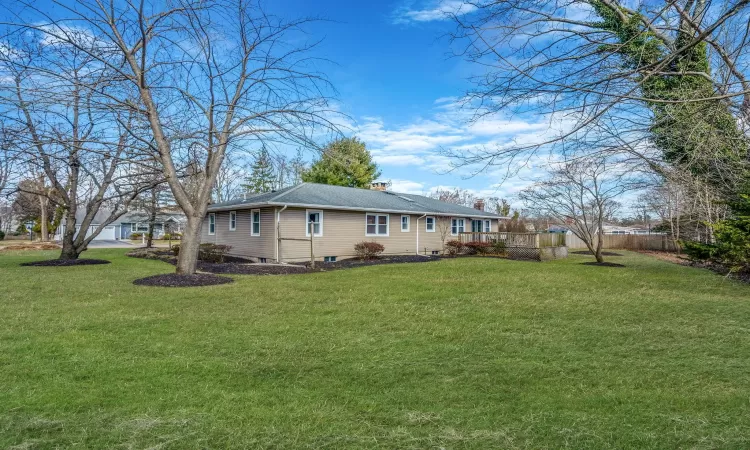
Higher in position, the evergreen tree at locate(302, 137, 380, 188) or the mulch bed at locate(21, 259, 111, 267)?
the evergreen tree at locate(302, 137, 380, 188)

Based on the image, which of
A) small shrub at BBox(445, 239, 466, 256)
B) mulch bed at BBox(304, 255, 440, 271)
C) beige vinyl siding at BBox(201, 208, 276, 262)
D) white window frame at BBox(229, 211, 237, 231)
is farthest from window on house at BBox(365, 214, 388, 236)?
white window frame at BBox(229, 211, 237, 231)

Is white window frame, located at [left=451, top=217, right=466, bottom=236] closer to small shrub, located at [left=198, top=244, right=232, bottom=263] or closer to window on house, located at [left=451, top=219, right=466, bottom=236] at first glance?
window on house, located at [left=451, top=219, right=466, bottom=236]

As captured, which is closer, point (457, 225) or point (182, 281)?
point (182, 281)

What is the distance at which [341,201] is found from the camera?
19594 mm

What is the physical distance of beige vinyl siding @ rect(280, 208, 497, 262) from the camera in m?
17.4

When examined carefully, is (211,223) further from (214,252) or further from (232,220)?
(214,252)

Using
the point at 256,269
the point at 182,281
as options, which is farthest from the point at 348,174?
the point at 182,281

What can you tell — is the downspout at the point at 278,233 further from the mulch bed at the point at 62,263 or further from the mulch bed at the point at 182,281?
the mulch bed at the point at 62,263

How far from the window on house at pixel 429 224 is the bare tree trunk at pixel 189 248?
44.1ft

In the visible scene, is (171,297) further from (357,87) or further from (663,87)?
(663,87)

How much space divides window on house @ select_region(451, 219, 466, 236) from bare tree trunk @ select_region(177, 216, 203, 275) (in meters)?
15.7

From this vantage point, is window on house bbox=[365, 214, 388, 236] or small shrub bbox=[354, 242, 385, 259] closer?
small shrub bbox=[354, 242, 385, 259]

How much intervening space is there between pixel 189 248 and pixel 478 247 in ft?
47.5

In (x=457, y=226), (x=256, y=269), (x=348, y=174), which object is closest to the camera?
(x=256, y=269)
